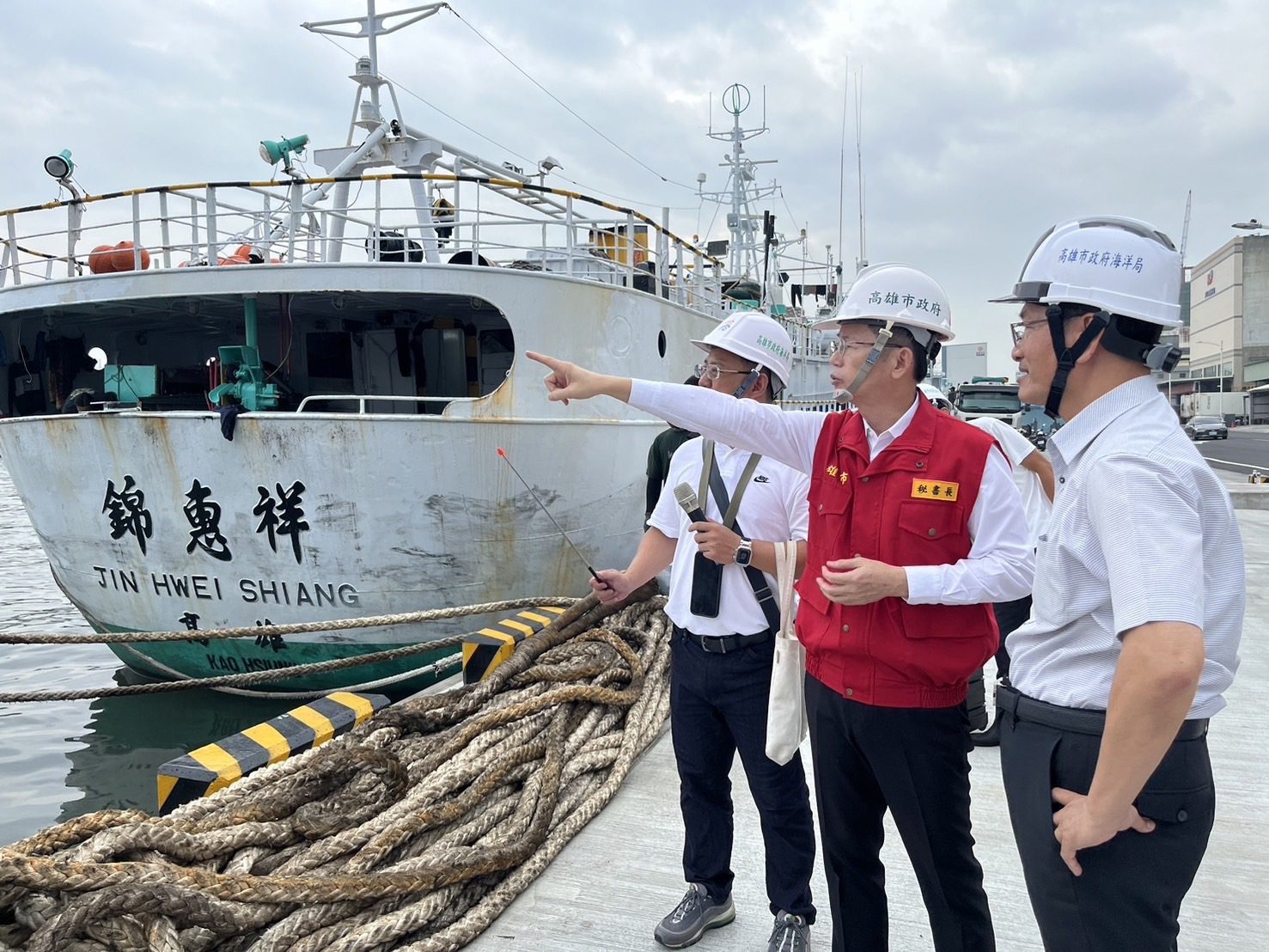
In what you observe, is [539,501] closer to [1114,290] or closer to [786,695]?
[786,695]

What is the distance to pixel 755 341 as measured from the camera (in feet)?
8.81

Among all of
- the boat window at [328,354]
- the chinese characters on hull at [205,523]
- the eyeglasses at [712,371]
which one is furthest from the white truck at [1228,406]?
the eyeglasses at [712,371]

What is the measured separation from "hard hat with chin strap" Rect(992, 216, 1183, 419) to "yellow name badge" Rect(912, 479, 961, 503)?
0.42m

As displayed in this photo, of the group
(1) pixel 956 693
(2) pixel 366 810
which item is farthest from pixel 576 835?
(1) pixel 956 693

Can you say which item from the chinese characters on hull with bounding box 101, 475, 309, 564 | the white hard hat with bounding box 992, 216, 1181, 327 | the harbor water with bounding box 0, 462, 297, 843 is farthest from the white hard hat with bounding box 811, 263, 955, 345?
the harbor water with bounding box 0, 462, 297, 843

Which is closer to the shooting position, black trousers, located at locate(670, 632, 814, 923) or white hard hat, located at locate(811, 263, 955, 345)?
white hard hat, located at locate(811, 263, 955, 345)

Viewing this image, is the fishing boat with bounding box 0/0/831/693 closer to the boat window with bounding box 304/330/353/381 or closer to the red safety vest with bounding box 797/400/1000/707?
the boat window with bounding box 304/330/353/381

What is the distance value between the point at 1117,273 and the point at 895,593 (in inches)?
29.4

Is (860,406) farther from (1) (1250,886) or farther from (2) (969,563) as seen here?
(1) (1250,886)

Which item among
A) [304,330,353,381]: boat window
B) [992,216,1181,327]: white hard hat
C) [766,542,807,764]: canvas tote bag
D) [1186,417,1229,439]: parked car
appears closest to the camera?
[992,216,1181,327]: white hard hat

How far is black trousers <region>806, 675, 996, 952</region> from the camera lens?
1945 millimetres

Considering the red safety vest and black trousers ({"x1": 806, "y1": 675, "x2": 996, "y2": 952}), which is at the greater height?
the red safety vest

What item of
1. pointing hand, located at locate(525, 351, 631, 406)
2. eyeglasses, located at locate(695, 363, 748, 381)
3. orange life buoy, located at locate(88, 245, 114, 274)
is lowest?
pointing hand, located at locate(525, 351, 631, 406)

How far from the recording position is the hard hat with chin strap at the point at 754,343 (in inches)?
105
